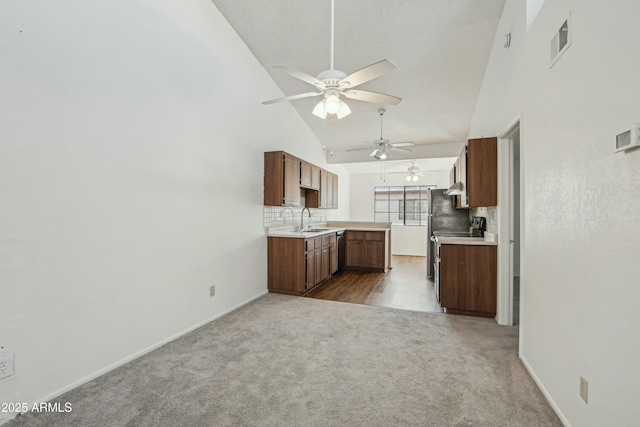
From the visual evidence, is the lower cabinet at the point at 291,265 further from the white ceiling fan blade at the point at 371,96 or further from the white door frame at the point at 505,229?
the white door frame at the point at 505,229

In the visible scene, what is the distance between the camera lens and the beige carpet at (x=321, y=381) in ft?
5.65

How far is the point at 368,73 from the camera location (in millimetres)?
2234

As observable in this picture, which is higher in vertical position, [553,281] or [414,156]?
[414,156]

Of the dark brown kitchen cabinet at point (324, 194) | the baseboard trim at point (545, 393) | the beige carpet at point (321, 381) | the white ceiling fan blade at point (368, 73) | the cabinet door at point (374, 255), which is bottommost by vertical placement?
the beige carpet at point (321, 381)

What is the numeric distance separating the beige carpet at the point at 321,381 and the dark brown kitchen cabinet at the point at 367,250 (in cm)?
302

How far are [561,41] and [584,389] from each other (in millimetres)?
1961

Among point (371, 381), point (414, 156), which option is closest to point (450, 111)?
point (414, 156)

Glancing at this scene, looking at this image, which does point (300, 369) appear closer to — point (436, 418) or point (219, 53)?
point (436, 418)

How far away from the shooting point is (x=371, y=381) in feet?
6.87

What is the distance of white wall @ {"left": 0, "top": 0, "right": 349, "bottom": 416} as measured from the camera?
1.76 metres

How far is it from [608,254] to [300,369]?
6.60ft

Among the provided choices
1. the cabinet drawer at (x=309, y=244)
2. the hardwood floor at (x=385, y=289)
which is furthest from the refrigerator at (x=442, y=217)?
the cabinet drawer at (x=309, y=244)

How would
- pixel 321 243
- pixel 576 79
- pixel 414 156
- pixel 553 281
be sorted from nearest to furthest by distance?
pixel 576 79, pixel 553 281, pixel 321 243, pixel 414 156

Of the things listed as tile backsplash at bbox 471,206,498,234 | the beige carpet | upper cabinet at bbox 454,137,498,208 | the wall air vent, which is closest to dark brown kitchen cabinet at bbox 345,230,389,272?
tile backsplash at bbox 471,206,498,234
